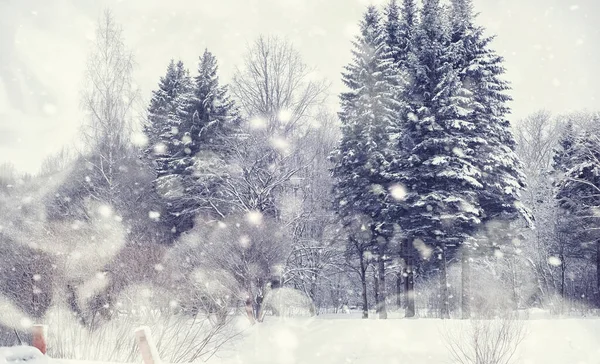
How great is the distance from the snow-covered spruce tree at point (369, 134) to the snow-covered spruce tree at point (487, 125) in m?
3.21

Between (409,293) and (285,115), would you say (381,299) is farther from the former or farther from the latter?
(285,115)

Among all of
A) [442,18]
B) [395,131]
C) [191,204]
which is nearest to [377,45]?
[442,18]

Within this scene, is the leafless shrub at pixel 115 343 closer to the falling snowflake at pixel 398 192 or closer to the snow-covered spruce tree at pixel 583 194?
the falling snowflake at pixel 398 192

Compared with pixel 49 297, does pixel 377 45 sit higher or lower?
higher

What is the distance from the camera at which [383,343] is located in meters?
13.9

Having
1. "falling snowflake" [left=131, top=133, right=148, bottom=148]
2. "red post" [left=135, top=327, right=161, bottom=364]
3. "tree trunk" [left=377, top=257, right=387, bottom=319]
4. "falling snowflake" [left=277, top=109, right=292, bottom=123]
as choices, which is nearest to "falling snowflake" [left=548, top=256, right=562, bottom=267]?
"tree trunk" [left=377, top=257, right=387, bottom=319]

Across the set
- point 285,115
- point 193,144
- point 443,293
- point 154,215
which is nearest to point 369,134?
point 285,115

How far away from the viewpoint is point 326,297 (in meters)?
35.7

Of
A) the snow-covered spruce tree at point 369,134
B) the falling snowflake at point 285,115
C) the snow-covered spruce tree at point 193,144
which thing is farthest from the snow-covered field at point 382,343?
the falling snowflake at point 285,115

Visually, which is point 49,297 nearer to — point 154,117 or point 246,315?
point 246,315

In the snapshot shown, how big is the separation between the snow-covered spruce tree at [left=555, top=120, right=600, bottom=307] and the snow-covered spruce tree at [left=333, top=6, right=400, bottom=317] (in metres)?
9.98

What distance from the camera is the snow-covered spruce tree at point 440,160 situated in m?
18.9

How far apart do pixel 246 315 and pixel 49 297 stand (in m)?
6.02

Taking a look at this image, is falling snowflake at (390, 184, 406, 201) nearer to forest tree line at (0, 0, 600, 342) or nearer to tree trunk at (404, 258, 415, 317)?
forest tree line at (0, 0, 600, 342)
